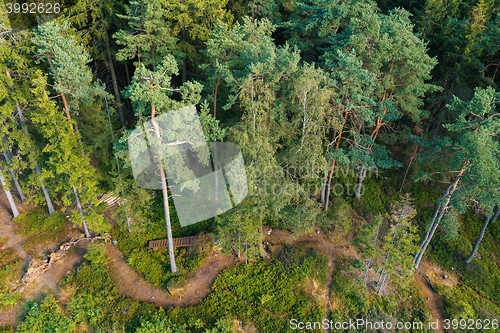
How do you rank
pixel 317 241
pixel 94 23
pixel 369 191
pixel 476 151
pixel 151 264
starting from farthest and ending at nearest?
1. pixel 369 191
2. pixel 317 241
3. pixel 94 23
4. pixel 151 264
5. pixel 476 151

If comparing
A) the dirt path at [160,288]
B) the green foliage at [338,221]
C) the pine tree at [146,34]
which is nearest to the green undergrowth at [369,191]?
the green foliage at [338,221]

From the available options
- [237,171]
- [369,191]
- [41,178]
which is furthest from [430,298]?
[41,178]

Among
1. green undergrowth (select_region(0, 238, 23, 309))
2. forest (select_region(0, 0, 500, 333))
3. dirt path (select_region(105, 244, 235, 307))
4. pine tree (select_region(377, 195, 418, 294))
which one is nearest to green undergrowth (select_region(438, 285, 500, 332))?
forest (select_region(0, 0, 500, 333))

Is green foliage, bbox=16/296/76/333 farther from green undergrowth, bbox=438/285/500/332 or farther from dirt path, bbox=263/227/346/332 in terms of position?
green undergrowth, bbox=438/285/500/332

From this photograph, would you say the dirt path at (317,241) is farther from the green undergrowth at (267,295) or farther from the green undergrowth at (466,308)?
the green undergrowth at (466,308)

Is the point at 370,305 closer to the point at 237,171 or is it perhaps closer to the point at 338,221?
the point at 338,221
